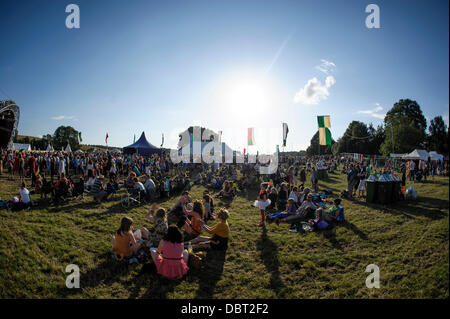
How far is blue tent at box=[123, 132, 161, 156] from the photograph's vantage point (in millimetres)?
24234

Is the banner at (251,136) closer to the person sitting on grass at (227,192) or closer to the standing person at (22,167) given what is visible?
the person sitting on grass at (227,192)

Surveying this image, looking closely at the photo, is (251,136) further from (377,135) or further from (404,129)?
(377,135)

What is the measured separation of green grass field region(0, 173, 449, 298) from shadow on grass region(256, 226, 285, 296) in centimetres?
2

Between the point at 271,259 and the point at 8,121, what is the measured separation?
118 feet

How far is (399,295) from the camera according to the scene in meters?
3.34

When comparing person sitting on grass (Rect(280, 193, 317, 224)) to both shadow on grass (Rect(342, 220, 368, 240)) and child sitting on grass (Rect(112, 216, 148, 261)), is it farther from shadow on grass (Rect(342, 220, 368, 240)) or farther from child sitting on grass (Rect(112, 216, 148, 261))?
child sitting on grass (Rect(112, 216, 148, 261))

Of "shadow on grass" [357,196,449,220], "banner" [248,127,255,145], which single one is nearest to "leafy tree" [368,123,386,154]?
"banner" [248,127,255,145]

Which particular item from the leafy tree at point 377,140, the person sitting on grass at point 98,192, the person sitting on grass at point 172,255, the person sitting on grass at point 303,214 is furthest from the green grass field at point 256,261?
the leafy tree at point 377,140

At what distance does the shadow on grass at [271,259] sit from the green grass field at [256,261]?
0.02 metres
